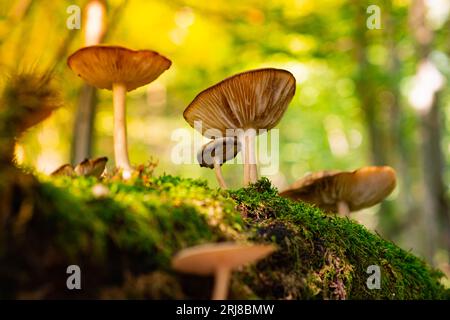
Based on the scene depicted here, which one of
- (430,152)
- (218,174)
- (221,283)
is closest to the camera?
(221,283)

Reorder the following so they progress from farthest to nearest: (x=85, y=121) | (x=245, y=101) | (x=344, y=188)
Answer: (x=85, y=121)
(x=344, y=188)
(x=245, y=101)

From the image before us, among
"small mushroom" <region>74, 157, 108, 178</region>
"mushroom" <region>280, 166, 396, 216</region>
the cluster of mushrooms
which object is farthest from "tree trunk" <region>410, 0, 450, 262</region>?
"small mushroom" <region>74, 157, 108, 178</region>

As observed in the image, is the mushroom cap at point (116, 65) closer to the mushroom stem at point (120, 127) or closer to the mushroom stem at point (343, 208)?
the mushroom stem at point (120, 127)

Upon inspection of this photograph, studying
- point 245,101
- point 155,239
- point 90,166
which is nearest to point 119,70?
point 90,166

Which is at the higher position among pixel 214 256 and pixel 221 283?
pixel 214 256

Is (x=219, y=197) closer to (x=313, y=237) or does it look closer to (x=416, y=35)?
(x=313, y=237)

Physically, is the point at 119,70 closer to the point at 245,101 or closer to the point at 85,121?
the point at 245,101

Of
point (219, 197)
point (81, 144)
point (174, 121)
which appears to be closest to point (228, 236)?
point (219, 197)
